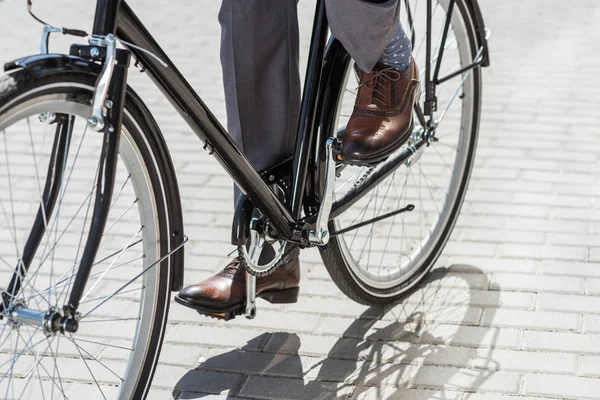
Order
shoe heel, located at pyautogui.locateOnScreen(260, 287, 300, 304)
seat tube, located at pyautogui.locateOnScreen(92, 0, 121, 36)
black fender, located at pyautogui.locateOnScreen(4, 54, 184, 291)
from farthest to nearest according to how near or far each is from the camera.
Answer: shoe heel, located at pyautogui.locateOnScreen(260, 287, 300, 304), seat tube, located at pyautogui.locateOnScreen(92, 0, 121, 36), black fender, located at pyautogui.locateOnScreen(4, 54, 184, 291)

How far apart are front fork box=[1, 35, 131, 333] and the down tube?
77mm

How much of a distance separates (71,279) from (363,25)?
3.17 feet

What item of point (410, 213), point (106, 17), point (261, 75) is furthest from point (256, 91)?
point (410, 213)

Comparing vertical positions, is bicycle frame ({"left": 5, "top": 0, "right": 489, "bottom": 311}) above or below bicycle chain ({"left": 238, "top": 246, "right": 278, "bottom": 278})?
above

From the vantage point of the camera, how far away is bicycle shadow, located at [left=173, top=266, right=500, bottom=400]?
2730 millimetres

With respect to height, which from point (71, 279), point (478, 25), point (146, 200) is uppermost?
point (478, 25)

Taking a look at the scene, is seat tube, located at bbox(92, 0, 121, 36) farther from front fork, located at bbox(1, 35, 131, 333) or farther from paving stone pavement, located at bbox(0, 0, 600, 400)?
paving stone pavement, located at bbox(0, 0, 600, 400)

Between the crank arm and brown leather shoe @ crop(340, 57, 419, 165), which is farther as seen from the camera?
brown leather shoe @ crop(340, 57, 419, 165)

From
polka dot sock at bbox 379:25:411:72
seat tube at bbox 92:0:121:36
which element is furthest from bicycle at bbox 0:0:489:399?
polka dot sock at bbox 379:25:411:72

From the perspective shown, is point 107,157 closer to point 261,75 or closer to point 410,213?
point 261,75

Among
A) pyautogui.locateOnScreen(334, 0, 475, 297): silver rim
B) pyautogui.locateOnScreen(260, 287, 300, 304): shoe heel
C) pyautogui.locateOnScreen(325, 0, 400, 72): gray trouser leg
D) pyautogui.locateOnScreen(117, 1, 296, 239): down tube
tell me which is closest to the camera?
pyautogui.locateOnScreen(117, 1, 296, 239): down tube

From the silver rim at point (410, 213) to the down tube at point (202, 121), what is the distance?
37cm

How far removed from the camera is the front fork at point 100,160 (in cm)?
184

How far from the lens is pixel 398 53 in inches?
103
